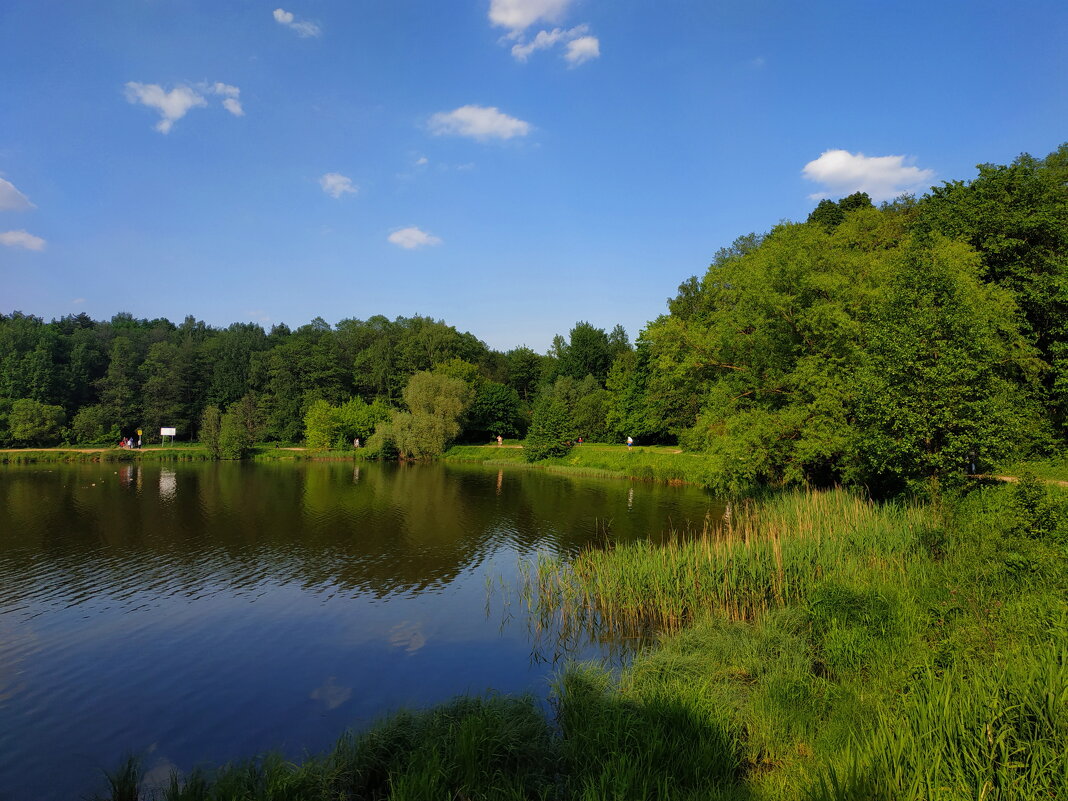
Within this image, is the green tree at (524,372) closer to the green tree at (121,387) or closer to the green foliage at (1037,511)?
the green tree at (121,387)

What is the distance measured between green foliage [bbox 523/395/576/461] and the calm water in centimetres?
2318

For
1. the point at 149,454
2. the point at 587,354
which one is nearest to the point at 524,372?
the point at 587,354

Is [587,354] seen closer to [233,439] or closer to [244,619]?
[233,439]

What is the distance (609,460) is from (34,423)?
6544 cm

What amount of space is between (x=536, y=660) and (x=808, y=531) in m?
9.07

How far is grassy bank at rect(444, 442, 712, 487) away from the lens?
43625mm

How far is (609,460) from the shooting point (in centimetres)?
5103

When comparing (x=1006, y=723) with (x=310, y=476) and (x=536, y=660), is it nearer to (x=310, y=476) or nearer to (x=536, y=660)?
(x=536, y=660)

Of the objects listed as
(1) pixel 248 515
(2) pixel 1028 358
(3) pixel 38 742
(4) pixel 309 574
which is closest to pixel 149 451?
(1) pixel 248 515

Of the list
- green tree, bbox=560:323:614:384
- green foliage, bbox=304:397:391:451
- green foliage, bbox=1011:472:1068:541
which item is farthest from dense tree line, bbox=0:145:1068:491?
green tree, bbox=560:323:614:384

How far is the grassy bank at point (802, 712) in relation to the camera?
5352 mm

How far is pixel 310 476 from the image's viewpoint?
161ft

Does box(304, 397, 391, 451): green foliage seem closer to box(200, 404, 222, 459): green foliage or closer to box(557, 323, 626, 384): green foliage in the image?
box(200, 404, 222, 459): green foliage

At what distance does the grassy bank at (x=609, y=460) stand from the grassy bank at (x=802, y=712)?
2429 cm
